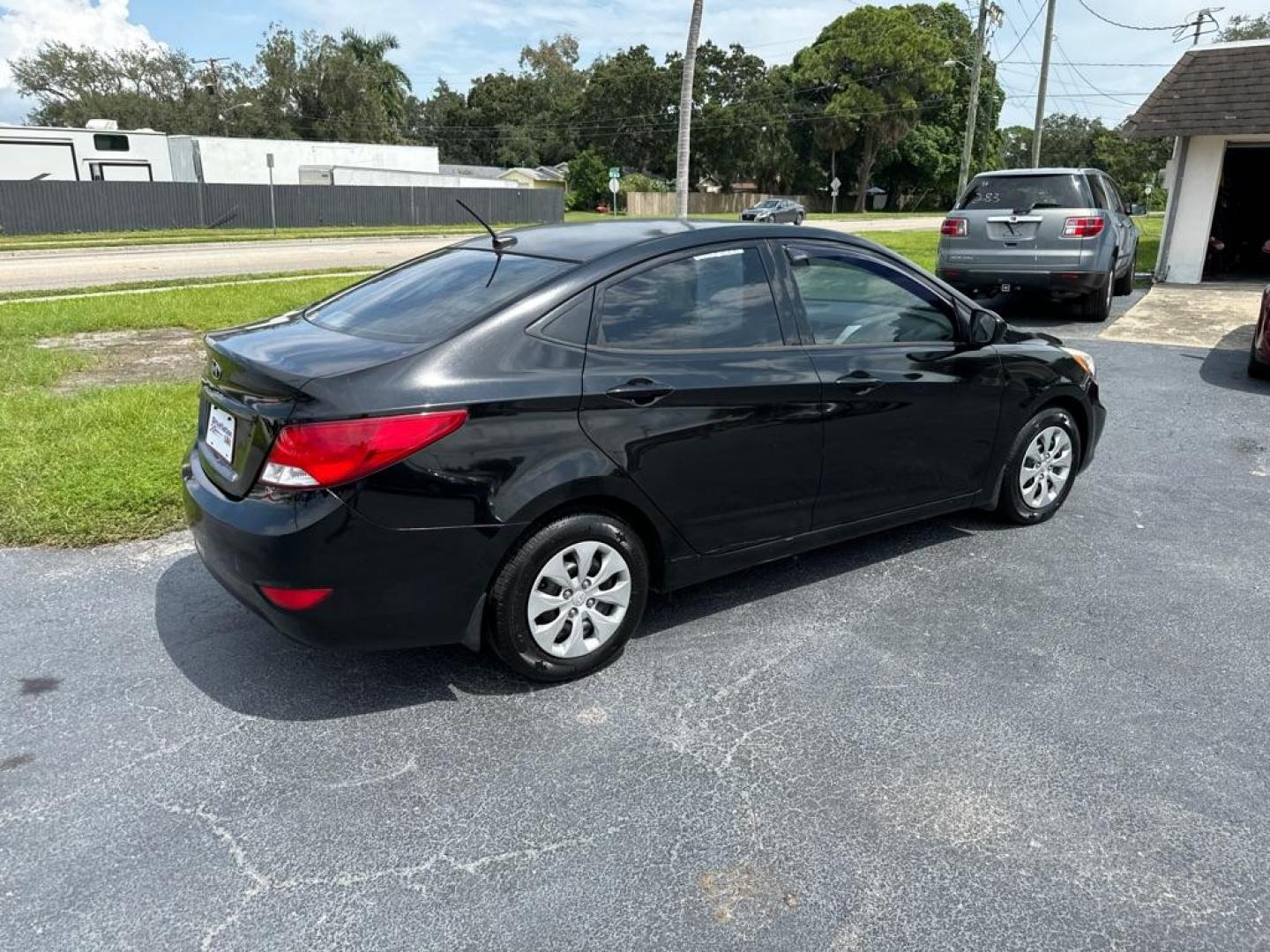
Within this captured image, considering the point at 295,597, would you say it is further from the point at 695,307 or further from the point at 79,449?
the point at 79,449

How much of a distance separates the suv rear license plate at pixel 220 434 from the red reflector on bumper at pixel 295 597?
0.53m

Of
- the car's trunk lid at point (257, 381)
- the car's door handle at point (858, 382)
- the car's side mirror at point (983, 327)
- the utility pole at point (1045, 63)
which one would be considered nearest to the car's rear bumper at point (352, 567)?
the car's trunk lid at point (257, 381)

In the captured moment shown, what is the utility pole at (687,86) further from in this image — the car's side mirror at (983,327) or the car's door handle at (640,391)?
the car's door handle at (640,391)

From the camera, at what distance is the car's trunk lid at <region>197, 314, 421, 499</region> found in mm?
2990

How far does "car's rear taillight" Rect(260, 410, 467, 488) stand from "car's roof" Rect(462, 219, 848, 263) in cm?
102

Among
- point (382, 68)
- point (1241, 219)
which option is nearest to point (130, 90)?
point (382, 68)

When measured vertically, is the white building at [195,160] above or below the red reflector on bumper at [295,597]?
above

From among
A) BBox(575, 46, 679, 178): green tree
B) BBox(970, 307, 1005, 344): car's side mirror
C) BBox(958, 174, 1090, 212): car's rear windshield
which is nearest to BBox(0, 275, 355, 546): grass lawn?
BBox(970, 307, 1005, 344): car's side mirror

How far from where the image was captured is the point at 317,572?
2.89 metres

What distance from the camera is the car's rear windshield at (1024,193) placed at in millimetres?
10984

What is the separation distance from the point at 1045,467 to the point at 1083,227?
6982mm

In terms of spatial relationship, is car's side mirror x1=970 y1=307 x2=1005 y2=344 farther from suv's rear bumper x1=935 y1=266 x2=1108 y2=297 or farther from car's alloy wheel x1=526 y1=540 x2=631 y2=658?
suv's rear bumper x1=935 y1=266 x2=1108 y2=297

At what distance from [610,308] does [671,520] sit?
81cm

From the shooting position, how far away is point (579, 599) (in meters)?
3.34
